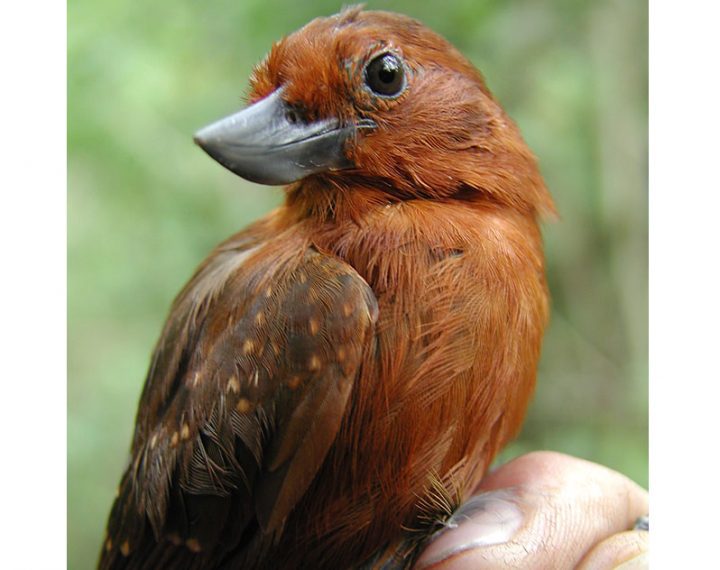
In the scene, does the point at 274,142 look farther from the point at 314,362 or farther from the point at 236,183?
the point at 236,183

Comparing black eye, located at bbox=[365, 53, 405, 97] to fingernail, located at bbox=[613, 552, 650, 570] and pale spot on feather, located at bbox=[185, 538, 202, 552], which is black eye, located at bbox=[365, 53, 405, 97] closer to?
pale spot on feather, located at bbox=[185, 538, 202, 552]

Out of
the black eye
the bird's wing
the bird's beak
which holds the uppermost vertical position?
the black eye

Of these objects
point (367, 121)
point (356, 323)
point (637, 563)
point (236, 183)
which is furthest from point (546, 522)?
point (236, 183)

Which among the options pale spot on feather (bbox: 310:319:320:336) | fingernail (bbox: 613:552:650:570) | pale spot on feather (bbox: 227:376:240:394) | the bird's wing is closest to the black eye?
the bird's wing

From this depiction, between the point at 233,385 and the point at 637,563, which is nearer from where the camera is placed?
the point at 233,385
